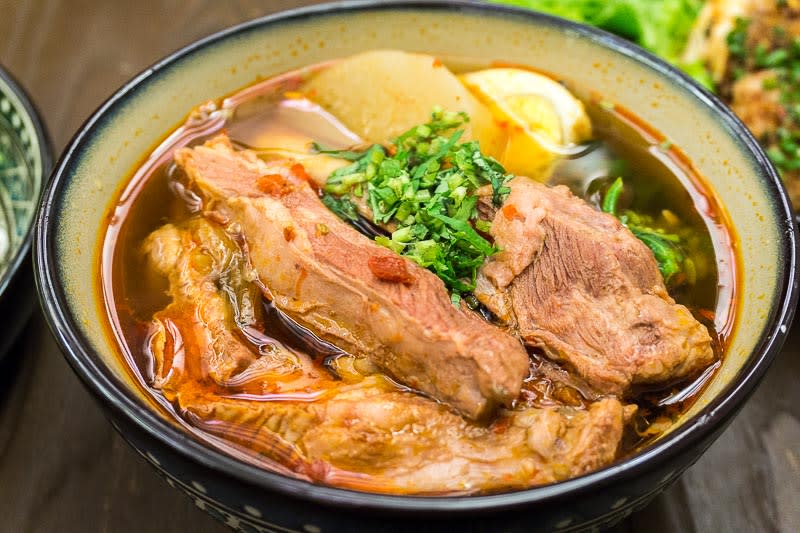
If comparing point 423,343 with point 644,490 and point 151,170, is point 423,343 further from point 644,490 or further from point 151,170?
point 151,170

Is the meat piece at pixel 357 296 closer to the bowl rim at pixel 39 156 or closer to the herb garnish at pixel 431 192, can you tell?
the herb garnish at pixel 431 192

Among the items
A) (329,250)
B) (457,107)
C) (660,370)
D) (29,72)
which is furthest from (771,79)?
(29,72)

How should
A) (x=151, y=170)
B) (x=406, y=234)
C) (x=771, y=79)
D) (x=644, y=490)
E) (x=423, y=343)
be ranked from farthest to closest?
(x=771, y=79) < (x=151, y=170) < (x=406, y=234) < (x=423, y=343) < (x=644, y=490)

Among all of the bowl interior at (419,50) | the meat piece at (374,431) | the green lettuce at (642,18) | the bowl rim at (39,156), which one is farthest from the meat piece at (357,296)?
the green lettuce at (642,18)

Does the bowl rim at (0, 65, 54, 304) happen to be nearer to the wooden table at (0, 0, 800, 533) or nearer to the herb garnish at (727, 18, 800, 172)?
the wooden table at (0, 0, 800, 533)

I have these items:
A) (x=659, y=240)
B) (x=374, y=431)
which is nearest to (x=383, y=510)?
(x=374, y=431)

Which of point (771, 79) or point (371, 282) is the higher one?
point (771, 79)

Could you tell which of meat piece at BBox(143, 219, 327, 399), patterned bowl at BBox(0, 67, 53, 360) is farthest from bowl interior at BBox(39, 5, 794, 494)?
patterned bowl at BBox(0, 67, 53, 360)
